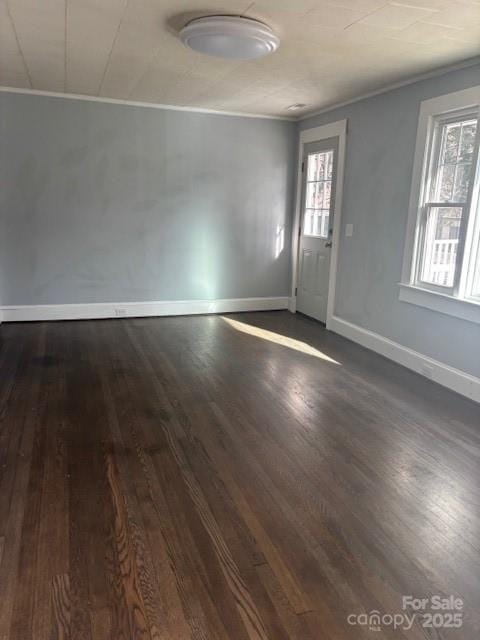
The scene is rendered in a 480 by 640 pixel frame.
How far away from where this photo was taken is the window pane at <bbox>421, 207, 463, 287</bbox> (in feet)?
12.3

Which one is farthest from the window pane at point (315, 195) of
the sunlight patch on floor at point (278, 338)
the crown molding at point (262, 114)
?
the sunlight patch on floor at point (278, 338)

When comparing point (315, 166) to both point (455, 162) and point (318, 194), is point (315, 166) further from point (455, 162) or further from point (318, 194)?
point (455, 162)

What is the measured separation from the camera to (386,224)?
4457 mm

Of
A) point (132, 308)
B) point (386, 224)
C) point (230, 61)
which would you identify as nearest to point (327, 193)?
point (386, 224)

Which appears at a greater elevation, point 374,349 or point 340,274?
point 340,274

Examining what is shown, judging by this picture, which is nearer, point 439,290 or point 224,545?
point 224,545

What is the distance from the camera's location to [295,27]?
9.56 feet

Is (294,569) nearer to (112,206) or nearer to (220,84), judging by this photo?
(220,84)

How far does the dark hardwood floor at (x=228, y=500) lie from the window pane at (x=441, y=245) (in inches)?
34.9

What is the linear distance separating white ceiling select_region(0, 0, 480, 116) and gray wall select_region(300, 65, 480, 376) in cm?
20

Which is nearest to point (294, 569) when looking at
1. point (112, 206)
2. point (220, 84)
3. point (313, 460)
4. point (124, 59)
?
point (313, 460)

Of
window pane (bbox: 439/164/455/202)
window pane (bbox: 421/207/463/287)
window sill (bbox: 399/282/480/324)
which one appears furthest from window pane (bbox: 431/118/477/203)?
window sill (bbox: 399/282/480/324)

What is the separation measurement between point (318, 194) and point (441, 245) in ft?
7.03

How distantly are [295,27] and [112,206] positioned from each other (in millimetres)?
3181
